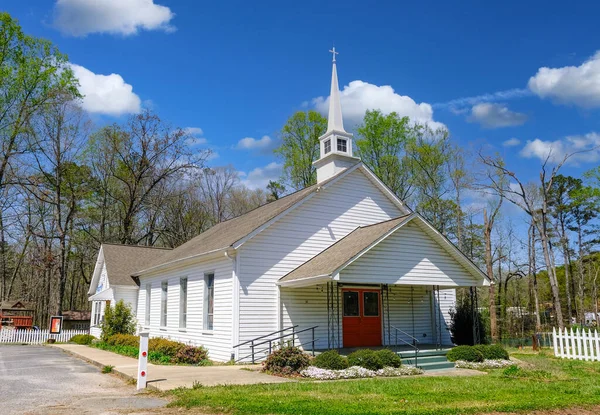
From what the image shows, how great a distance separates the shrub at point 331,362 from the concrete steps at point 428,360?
8.84 feet

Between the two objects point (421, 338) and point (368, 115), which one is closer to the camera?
point (421, 338)

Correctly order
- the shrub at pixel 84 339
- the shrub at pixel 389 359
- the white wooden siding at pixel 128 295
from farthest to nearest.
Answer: the white wooden siding at pixel 128 295 → the shrub at pixel 84 339 → the shrub at pixel 389 359

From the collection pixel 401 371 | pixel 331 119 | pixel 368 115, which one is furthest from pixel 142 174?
pixel 401 371

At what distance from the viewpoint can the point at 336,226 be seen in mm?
19094

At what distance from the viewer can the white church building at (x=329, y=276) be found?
16203 millimetres

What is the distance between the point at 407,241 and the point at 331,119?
291 inches

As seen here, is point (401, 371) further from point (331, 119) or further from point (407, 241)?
point (331, 119)

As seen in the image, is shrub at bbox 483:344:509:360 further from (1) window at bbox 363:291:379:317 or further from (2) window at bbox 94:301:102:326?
(2) window at bbox 94:301:102:326

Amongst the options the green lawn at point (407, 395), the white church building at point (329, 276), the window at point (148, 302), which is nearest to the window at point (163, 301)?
the white church building at point (329, 276)

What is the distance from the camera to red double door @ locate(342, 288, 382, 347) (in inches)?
701

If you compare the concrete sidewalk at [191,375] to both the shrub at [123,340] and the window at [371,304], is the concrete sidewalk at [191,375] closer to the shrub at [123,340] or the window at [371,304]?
the window at [371,304]

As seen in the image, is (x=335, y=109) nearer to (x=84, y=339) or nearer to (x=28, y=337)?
(x=84, y=339)

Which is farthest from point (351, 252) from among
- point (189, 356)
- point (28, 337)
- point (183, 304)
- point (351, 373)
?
point (28, 337)

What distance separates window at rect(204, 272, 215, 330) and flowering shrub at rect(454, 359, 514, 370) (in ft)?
27.9
